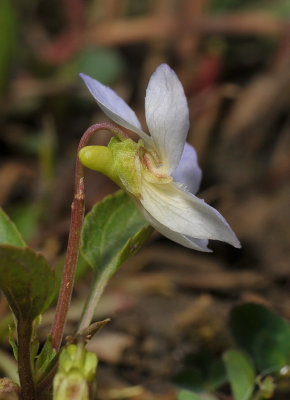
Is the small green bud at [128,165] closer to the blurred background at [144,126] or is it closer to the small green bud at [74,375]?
the small green bud at [74,375]

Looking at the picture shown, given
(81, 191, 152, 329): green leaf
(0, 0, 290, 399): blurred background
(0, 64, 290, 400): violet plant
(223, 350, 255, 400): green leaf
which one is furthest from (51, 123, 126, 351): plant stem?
(0, 0, 290, 399): blurred background

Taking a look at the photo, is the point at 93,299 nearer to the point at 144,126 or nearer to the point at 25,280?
the point at 25,280

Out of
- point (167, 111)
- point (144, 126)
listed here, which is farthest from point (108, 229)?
point (144, 126)

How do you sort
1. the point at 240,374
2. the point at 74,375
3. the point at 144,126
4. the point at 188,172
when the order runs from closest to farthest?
the point at 74,375
the point at 188,172
the point at 240,374
the point at 144,126

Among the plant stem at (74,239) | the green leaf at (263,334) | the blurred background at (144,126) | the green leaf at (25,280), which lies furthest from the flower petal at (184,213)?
the blurred background at (144,126)

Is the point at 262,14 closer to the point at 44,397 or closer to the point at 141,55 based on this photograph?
the point at 141,55
